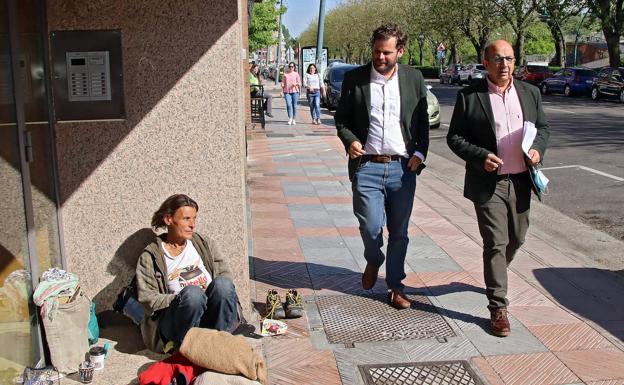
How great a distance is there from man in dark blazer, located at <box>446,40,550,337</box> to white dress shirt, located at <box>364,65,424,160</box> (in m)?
0.38

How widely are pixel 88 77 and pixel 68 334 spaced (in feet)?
5.07

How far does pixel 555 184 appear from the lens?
10367 millimetres

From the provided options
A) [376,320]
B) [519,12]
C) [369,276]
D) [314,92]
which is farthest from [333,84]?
[519,12]

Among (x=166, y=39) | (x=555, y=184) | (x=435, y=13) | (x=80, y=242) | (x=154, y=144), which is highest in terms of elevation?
(x=435, y=13)

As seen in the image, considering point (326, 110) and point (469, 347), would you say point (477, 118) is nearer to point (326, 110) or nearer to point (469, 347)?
point (469, 347)

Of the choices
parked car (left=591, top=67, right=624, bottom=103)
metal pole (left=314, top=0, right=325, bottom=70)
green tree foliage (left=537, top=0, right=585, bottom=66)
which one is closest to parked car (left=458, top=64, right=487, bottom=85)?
green tree foliage (left=537, top=0, right=585, bottom=66)

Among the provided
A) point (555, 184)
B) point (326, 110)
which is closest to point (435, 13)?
point (326, 110)

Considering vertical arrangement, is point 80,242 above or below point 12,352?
above

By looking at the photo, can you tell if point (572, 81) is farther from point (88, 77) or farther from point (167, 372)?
point (167, 372)

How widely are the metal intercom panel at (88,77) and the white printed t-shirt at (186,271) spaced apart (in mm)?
1024

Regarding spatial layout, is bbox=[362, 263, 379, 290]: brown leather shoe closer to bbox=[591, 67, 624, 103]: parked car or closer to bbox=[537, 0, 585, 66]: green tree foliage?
bbox=[591, 67, 624, 103]: parked car

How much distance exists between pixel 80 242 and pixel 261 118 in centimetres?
1385

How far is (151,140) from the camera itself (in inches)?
166

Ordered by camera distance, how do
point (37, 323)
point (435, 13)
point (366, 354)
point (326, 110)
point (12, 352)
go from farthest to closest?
point (435, 13)
point (326, 110)
point (366, 354)
point (37, 323)
point (12, 352)
